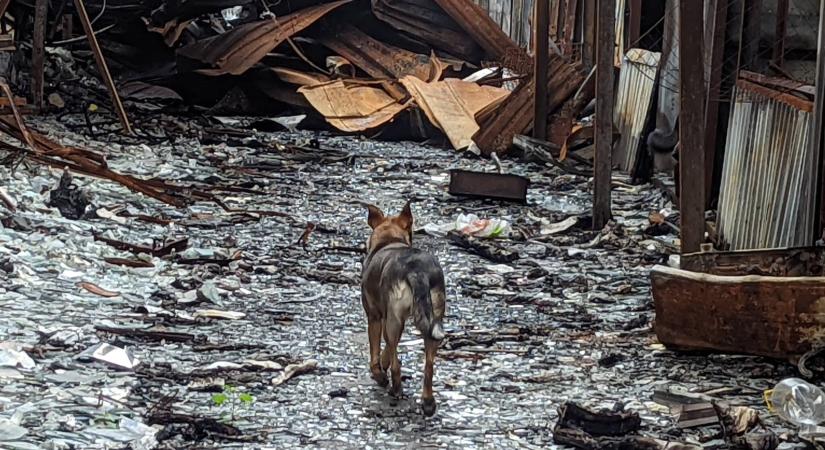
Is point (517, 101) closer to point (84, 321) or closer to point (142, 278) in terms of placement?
point (142, 278)

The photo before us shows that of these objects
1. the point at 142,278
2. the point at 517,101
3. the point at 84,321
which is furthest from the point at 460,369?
the point at 517,101

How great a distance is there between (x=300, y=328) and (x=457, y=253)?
274 cm

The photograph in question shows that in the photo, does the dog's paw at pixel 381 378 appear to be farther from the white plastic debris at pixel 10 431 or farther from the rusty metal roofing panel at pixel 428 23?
the rusty metal roofing panel at pixel 428 23

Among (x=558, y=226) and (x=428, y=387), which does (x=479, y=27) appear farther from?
(x=428, y=387)

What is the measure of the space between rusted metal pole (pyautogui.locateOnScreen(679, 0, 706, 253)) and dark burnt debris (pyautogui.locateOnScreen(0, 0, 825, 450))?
0.06ft

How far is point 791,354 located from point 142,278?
465 centimetres

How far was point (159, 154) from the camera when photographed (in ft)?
47.8

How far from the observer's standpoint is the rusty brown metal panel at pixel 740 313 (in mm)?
6258

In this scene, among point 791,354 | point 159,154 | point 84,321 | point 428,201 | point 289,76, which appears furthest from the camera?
point 289,76

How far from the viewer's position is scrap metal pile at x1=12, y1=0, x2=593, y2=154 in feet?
59.9

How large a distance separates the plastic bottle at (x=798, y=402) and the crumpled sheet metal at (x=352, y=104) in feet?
40.9

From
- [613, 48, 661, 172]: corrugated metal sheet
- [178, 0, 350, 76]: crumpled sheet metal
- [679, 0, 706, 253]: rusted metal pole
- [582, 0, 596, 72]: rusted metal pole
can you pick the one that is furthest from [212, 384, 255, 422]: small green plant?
[178, 0, 350, 76]: crumpled sheet metal

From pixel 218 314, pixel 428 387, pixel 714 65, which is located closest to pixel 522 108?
pixel 714 65

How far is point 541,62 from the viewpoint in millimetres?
15320
